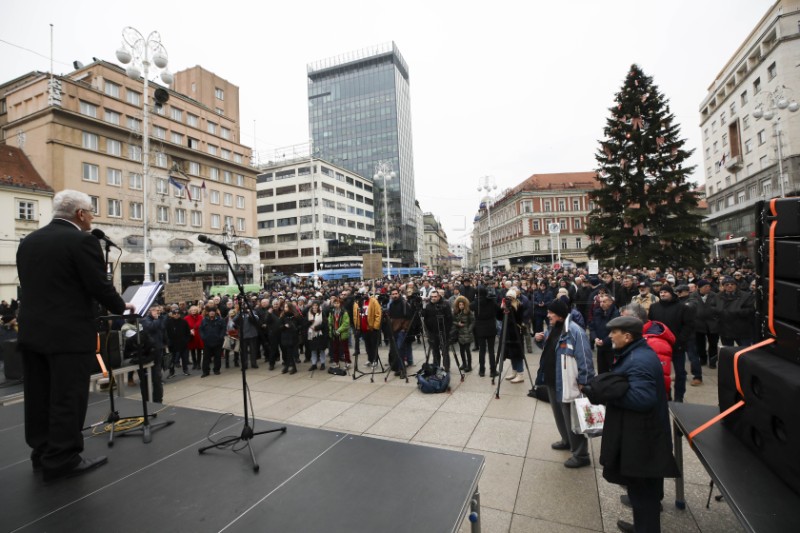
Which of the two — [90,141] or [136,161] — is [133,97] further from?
[90,141]

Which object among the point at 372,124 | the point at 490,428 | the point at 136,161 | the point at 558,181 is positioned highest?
the point at 372,124

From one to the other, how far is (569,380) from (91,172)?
42.4 meters

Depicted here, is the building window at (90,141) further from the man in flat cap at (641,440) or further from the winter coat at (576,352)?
the man in flat cap at (641,440)

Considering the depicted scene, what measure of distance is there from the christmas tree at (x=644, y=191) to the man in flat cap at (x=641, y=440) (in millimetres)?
22454

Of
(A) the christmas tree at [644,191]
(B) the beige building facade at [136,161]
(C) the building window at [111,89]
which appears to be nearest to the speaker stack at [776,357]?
(A) the christmas tree at [644,191]

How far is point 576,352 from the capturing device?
14.5 ft

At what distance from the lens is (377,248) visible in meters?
78.9

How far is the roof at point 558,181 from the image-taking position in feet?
230

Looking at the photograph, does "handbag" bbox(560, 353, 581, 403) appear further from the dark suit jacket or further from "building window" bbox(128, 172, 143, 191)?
"building window" bbox(128, 172, 143, 191)

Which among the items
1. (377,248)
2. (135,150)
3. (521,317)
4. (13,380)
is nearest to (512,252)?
(377,248)

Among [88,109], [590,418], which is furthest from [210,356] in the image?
[88,109]

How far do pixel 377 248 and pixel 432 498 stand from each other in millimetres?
77052

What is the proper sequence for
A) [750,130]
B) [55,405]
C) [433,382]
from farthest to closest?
[750,130] → [433,382] → [55,405]

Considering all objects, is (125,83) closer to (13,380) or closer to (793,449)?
(13,380)
